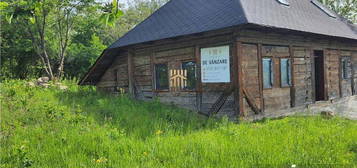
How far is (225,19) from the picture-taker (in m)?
8.05

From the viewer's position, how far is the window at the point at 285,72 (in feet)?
31.9

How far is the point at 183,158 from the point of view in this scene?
4.46m

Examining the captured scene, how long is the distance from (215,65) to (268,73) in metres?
1.89

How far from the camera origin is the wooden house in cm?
837

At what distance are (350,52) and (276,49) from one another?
7.06 metres

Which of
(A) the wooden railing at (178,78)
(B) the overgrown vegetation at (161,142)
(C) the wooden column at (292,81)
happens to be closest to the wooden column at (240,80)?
(B) the overgrown vegetation at (161,142)

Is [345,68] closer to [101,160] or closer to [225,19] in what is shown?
[225,19]

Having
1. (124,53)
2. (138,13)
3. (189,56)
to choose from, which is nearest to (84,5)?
(124,53)

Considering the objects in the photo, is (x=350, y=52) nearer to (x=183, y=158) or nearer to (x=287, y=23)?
(x=287, y=23)

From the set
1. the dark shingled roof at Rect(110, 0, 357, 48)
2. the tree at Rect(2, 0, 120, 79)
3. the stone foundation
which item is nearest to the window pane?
the dark shingled roof at Rect(110, 0, 357, 48)

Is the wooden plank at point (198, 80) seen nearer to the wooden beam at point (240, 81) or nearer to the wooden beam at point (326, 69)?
the wooden beam at point (240, 81)

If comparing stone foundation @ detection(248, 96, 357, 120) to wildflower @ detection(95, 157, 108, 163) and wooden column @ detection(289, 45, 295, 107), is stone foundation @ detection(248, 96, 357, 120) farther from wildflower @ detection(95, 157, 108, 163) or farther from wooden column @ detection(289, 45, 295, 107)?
wildflower @ detection(95, 157, 108, 163)

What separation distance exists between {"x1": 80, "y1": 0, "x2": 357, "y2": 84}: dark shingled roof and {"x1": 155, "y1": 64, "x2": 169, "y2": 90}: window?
1.22 meters

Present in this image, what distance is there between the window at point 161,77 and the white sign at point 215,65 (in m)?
1.95
